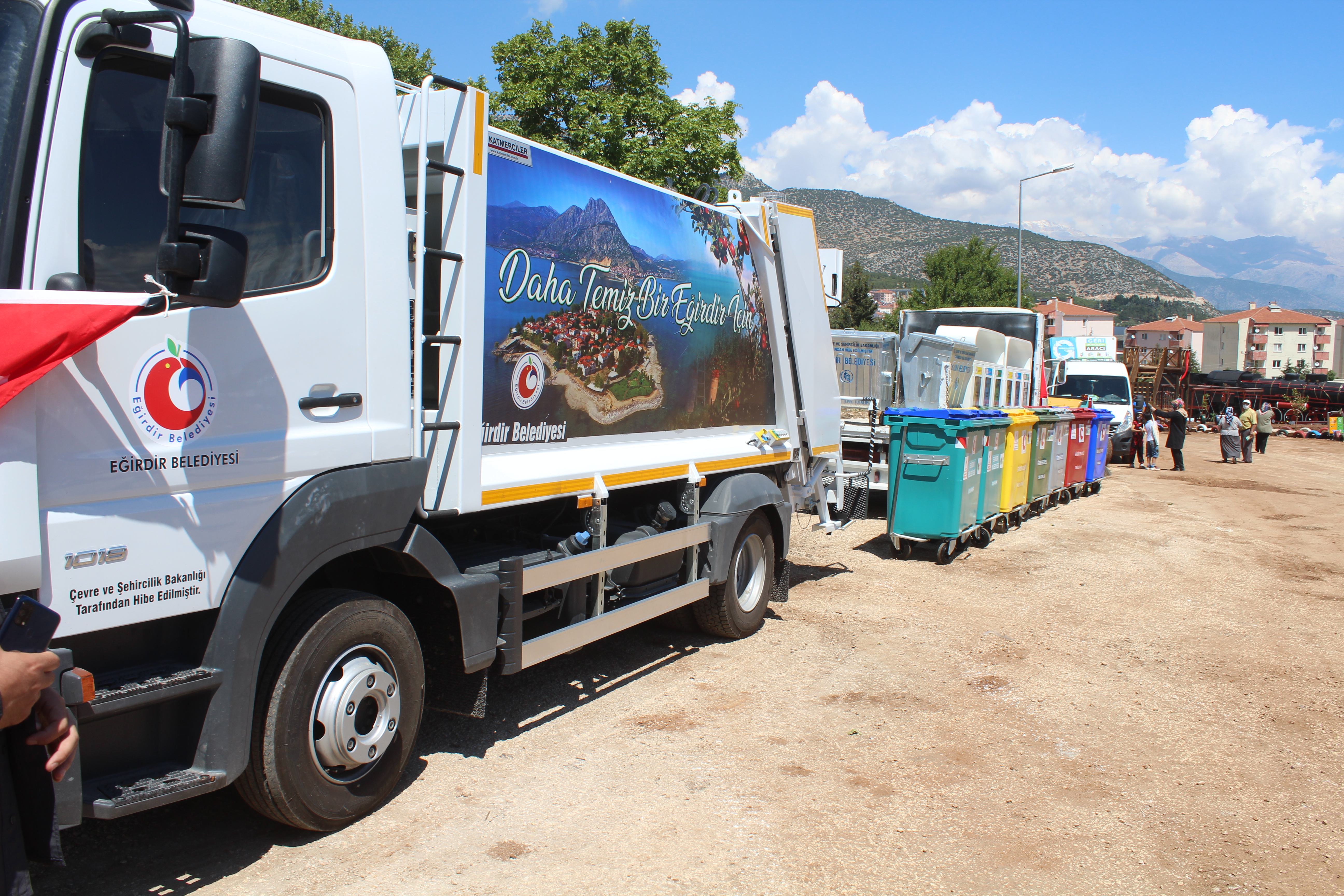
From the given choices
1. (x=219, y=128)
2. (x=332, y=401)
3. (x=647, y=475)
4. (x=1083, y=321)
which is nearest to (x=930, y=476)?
(x=647, y=475)

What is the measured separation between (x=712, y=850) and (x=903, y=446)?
22.2 ft

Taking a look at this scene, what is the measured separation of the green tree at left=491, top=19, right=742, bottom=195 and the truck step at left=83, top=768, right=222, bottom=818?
16243mm

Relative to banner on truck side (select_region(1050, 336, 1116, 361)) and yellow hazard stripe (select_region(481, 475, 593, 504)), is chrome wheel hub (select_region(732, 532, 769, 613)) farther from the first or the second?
banner on truck side (select_region(1050, 336, 1116, 361))

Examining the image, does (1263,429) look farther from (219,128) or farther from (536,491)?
(219,128)

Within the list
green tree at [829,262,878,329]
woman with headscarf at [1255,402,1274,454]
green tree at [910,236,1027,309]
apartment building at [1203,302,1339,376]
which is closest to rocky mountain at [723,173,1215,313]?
apartment building at [1203,302,1339,376]

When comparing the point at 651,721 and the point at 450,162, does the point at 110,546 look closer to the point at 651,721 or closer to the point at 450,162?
the point at 450,162

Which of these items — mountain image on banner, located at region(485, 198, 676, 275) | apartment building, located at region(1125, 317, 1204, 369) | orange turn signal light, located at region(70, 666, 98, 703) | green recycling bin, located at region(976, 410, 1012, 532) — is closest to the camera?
orange turn signal light, located at region(70, 666, 98, 703)

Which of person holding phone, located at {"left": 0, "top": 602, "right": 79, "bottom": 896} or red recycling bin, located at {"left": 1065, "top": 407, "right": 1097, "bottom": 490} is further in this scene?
red recycling bin, located at {"left": 1065, "top": 407, "right": 1097, "bottom": 490}

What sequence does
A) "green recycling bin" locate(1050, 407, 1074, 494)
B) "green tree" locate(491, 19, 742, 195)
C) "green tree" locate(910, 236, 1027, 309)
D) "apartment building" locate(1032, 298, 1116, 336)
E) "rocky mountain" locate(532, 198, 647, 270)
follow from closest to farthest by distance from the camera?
"rocky mountain" locate(532, 198, 647, 270)
"green recycling bin" locate(1050, 407, 1074, 494)
"green tree" locate(491, 19, 742, 195)
"green tree" locate(910, 236, 1027, 309)
"apartment building" locate(1032, 298, 1116, 336)

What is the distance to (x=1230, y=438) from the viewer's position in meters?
23.7

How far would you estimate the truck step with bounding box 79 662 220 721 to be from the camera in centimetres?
264

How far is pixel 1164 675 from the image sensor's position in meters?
6.30

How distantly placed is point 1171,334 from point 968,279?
299 feet

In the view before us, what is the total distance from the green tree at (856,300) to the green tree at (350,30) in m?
42.8
